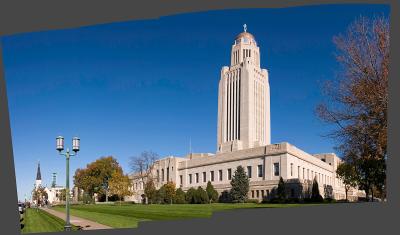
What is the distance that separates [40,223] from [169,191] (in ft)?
16.3

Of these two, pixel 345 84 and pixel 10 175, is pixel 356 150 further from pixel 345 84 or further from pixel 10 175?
pixel 10 175

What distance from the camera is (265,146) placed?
2597cm

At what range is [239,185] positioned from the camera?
944 inches

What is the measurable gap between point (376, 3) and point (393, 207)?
689cm

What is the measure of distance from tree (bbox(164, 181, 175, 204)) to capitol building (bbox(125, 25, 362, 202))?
173mm

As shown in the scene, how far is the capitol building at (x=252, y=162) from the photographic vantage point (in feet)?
58.4

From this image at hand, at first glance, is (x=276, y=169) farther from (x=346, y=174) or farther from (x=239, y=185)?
(x=346, y=174)

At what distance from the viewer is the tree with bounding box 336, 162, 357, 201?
789 inches

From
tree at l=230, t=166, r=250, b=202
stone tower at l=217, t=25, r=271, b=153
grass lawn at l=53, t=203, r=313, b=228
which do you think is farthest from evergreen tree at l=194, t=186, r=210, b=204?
stone tower at l=217, t=25, r=271, b=153

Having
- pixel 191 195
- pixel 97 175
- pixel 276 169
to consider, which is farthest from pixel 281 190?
pixel 97 175

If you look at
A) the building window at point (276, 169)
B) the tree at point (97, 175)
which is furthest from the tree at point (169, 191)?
the building window at point (276, 169)

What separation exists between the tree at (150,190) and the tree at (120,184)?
37.3 inches

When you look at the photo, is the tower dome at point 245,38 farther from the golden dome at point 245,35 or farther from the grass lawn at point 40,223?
the grass lawn at point 40,223

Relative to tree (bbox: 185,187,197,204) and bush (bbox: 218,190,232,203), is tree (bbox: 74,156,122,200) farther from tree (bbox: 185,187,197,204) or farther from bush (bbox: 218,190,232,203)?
bush (bbox: 218,190,232,203)
